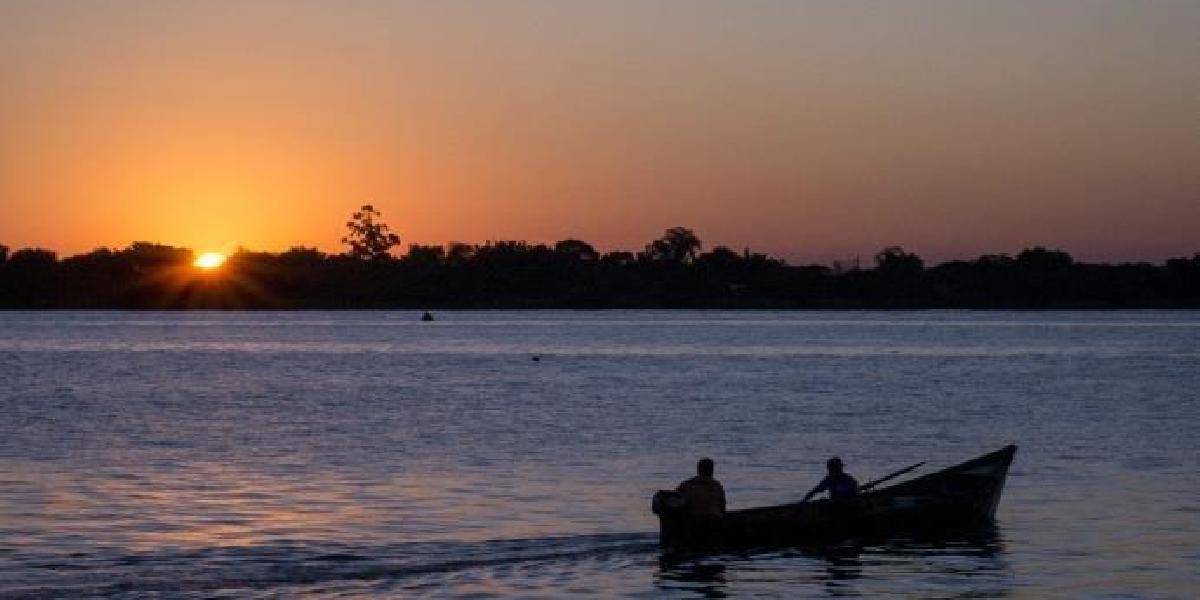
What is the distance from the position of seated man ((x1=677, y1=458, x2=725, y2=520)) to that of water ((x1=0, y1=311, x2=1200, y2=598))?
0.75 metres

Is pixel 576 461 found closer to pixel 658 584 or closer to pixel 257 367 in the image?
pixel 658 584

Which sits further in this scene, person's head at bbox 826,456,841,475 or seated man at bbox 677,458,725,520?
person's head at bbox 826,456,841,475

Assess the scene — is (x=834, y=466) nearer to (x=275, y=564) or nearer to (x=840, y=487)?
(x=840, y=487)

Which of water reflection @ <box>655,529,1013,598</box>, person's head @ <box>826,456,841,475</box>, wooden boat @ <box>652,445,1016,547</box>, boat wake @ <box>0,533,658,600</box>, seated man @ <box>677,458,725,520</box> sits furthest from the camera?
person's head @ <box>826,456,841,475</box>

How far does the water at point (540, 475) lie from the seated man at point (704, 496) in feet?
2.47

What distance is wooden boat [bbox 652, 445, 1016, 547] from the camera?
2677 cm

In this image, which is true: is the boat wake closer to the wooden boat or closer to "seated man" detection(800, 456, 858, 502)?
the wooden boat

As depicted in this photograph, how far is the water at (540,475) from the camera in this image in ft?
81.8

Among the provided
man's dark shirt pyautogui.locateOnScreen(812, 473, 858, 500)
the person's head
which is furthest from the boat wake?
the person's head

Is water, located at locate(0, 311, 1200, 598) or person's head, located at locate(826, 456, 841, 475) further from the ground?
person's head, located at locate(826, 456, 841, 475)

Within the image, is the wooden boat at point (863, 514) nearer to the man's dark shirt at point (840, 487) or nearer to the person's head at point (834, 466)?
the man's dark shirt at point (840, 487)

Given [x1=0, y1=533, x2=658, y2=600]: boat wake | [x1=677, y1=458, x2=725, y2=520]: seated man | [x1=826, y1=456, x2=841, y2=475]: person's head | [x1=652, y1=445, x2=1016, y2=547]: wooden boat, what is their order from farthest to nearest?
[x1=826, y1=456, x2=841, y2=475]: person's head → [x1=652, y1=445, x2=1016, y2=547]: wooden boat → [x1=677, y1=458, x2=725, y2=520]: seated man → [x1=0, y1=533, x2=658, y2=600]: boat wake

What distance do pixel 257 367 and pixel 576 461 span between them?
65.5m

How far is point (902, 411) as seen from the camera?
→ 62.0 meters
